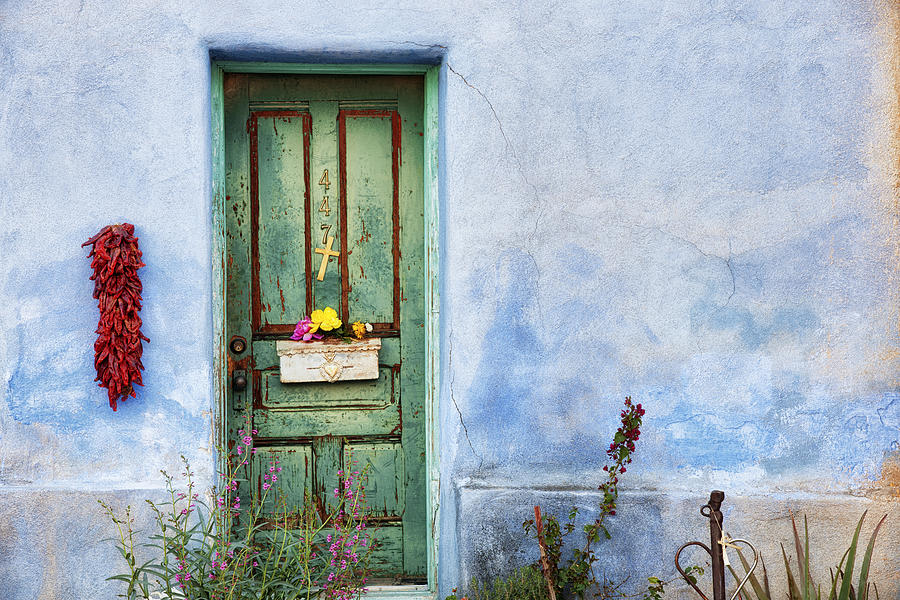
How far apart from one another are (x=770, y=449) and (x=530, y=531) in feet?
3.68

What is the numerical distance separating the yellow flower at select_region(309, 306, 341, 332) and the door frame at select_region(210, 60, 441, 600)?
15.7 inches

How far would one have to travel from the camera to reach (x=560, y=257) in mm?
3574

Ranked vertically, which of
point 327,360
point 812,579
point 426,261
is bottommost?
point 812,579

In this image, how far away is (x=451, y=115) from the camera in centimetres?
352

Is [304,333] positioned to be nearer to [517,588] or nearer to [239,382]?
[239,382]

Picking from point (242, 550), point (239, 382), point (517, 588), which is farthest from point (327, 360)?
point (517, 588)

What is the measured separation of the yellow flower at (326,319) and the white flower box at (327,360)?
72mm

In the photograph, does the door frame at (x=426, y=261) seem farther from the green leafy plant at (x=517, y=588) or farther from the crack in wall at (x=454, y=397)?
the green leafy plant at (x=517, y=588)

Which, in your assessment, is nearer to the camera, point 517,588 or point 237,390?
point 517,588

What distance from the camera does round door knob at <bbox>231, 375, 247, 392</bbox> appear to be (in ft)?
12.1

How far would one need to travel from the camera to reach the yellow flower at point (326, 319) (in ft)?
12.2

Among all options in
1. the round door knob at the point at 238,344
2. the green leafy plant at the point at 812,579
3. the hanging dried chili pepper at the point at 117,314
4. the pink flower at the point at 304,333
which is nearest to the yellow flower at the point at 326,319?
the pink flower at the point at 304,333

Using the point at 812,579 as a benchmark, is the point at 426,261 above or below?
above

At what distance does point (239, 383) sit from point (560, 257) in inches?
60.6
